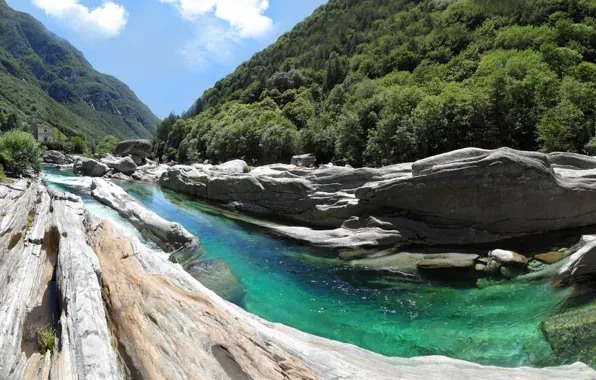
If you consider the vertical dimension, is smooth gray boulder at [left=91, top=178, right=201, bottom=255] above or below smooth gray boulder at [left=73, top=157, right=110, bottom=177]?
below

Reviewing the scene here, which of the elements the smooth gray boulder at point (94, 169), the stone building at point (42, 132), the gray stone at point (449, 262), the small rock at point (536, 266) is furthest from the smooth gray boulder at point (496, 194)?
the stone building at point (42, 132)

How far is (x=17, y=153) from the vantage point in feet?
120

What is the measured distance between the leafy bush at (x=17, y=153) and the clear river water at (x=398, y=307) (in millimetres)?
31967

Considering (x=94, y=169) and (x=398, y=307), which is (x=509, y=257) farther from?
(x=94, y=169)

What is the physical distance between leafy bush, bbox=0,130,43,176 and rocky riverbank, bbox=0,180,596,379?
3374 centimetres

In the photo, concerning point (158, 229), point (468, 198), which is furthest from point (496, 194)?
point (158, 229)

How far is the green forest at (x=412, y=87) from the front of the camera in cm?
3062

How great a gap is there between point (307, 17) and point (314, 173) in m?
171

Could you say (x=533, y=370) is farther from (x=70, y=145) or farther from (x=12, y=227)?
(x=70, y=145)

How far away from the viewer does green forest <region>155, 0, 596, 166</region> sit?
30625 millimetres

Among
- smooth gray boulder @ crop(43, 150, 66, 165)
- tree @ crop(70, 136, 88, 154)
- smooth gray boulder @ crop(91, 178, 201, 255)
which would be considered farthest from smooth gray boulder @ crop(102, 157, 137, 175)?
tree @ crop(70, 136, 88, 154)

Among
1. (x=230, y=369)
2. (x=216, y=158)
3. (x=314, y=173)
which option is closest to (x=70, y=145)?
(x=216, y=158)

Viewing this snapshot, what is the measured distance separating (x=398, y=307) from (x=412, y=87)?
39.2 metres

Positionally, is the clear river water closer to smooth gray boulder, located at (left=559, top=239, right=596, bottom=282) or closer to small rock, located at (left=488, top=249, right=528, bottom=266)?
smooth gray boulder, located at (left=559, top=239, right=596, bottom=282)
